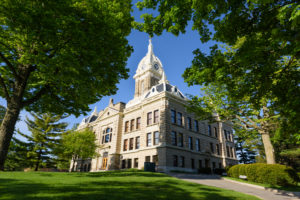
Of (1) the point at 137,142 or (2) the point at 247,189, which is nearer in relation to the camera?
(2) the point at 247,189

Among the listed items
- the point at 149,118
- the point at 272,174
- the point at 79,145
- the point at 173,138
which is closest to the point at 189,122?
the point at 173,138

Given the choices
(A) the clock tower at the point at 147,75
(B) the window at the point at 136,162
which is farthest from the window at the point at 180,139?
(A) the clock tower at the point at 147,75

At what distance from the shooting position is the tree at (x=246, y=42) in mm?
5742

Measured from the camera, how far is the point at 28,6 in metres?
7.76

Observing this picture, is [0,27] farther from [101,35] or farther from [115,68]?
[115,68]

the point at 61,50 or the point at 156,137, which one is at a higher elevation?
the point at 61,50

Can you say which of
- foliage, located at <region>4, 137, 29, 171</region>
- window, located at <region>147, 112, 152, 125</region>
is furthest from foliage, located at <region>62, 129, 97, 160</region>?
window, located at <region>147, 112, 152, 125</region>

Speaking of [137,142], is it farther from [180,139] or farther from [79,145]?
[79,145]

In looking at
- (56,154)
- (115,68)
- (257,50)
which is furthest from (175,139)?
(257,50)

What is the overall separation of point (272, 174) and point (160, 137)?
1340cm

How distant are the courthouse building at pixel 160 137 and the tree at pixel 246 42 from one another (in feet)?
47.9

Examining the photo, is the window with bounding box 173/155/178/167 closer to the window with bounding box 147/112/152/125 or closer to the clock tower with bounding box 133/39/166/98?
the window with bounding box 147/112/152/125

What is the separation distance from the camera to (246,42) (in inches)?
242

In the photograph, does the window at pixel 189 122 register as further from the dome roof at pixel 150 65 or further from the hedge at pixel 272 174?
the dome roof at pixel 150 65
